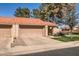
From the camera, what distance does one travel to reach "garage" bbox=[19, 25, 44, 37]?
2977 cm

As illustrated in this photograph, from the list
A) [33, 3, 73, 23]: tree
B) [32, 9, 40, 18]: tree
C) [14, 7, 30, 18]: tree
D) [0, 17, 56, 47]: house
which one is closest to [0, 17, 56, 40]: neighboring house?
[0, 17, 56, 47]: house

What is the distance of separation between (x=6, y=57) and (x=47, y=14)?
1196 inches

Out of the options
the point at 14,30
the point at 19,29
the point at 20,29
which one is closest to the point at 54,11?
the point at 20,29

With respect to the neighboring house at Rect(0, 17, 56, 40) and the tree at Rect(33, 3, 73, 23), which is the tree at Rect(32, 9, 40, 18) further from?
the neighboring house at Rect(0, 17, 56, 40)

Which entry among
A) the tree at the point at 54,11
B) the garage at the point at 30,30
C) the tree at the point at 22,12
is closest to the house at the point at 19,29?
the garage at the point at 30,30

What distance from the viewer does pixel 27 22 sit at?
31000mm

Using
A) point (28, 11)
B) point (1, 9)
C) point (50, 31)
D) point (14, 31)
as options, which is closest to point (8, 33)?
point (14, 31)

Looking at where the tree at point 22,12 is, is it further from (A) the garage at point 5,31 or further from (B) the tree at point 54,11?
(A) the garage at point 5,31

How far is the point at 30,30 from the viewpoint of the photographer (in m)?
30.6

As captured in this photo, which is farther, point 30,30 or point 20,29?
point 30,30

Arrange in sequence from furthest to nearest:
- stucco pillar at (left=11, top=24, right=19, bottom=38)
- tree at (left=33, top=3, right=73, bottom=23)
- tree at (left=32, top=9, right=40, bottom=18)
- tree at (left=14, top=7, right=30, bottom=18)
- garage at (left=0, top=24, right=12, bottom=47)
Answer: tree at (left=14, top=7, right=30, bottom=18) < tree at (left=32, top=9, right=40, bottom=18) < tree at (left=33, top=3, right=73, bottom=23) < stucco pillar at (left=11, top=24, right=19, bottom=38) < garage at (left=0, top=24, right=12, bottom=47)

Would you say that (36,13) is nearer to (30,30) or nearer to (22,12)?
(22,12)

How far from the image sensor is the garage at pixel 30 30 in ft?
97.7

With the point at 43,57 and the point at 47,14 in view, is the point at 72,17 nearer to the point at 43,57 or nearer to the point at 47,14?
the point at 47,14
